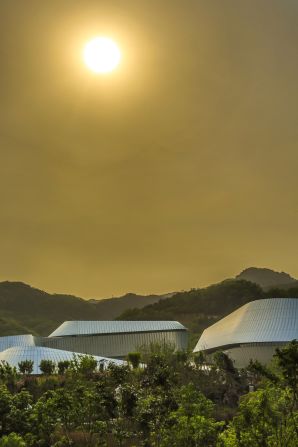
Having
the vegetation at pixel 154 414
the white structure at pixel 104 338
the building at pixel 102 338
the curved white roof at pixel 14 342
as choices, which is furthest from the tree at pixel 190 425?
the white structure at pixel 104 338

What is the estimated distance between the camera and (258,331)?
81.6 m

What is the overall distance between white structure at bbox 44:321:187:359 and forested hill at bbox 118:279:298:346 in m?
55.7

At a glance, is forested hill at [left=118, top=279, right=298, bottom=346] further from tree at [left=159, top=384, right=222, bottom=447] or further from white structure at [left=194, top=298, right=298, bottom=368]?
tree at [left=159, top=384, right=222, bottom=447]

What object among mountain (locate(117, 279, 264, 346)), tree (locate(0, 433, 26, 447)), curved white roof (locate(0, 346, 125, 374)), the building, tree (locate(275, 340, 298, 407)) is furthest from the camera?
mountain (locate(117, 279, 264, 346))

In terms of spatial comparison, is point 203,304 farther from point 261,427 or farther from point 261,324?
point 261,427

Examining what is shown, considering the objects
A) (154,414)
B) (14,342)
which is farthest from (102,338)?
(154,414)

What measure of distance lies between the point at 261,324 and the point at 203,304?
293 feet

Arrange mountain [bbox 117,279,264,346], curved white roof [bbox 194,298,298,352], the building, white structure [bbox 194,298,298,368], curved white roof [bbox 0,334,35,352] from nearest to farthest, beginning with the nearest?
1. white structure [bbox 194,298,298,368]
2. curved white roof [bbox 194,298,298,352]
3. curved white roof [bbox 0,334,35,352]
4. the building
5. mountain [bbox 117,279,264,346]

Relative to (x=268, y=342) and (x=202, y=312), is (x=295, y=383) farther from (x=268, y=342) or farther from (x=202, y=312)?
(x=202, y=312)

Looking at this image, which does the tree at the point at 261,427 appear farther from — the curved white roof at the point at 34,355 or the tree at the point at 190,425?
the curved white roof at the point at 34,355

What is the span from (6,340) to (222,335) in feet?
111

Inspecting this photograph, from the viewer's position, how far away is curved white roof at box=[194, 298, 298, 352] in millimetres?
80312

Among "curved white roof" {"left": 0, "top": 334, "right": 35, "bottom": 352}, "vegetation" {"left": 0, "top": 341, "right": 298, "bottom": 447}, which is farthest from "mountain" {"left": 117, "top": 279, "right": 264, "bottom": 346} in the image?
"vegetation" {"left": 0, "top": 341, "right": 298, "bottom": 447}

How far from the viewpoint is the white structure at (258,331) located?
7969cm
